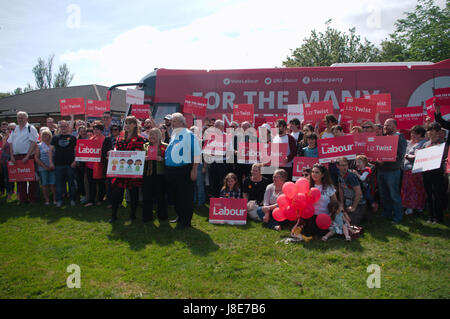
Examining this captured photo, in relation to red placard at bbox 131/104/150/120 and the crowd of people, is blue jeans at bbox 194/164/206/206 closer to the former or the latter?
the crowd of people

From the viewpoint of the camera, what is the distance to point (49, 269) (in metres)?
3.98

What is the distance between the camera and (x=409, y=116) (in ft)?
25.4

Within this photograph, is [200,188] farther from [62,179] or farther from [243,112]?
[62,179]

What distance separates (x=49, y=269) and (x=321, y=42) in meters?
35.3

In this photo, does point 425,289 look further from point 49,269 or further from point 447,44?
point 447,44

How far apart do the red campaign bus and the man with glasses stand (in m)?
3.14

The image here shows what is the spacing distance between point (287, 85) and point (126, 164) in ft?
19.3

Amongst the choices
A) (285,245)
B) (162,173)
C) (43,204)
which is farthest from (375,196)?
(43,204)

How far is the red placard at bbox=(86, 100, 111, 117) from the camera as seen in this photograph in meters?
9.65

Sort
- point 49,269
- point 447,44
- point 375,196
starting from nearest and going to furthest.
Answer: point 49,269, point 375,196, point 447,44

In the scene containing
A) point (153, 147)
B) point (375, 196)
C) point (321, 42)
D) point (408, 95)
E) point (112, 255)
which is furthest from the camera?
point (321, 42)

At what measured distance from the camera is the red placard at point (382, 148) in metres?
5.94

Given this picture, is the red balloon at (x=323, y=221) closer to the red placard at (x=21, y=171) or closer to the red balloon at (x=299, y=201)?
the red balloon at (x=299, y=201)

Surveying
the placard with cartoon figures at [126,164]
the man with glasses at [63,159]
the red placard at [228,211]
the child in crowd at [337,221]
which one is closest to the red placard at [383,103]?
the child in crowd at [337,221]
